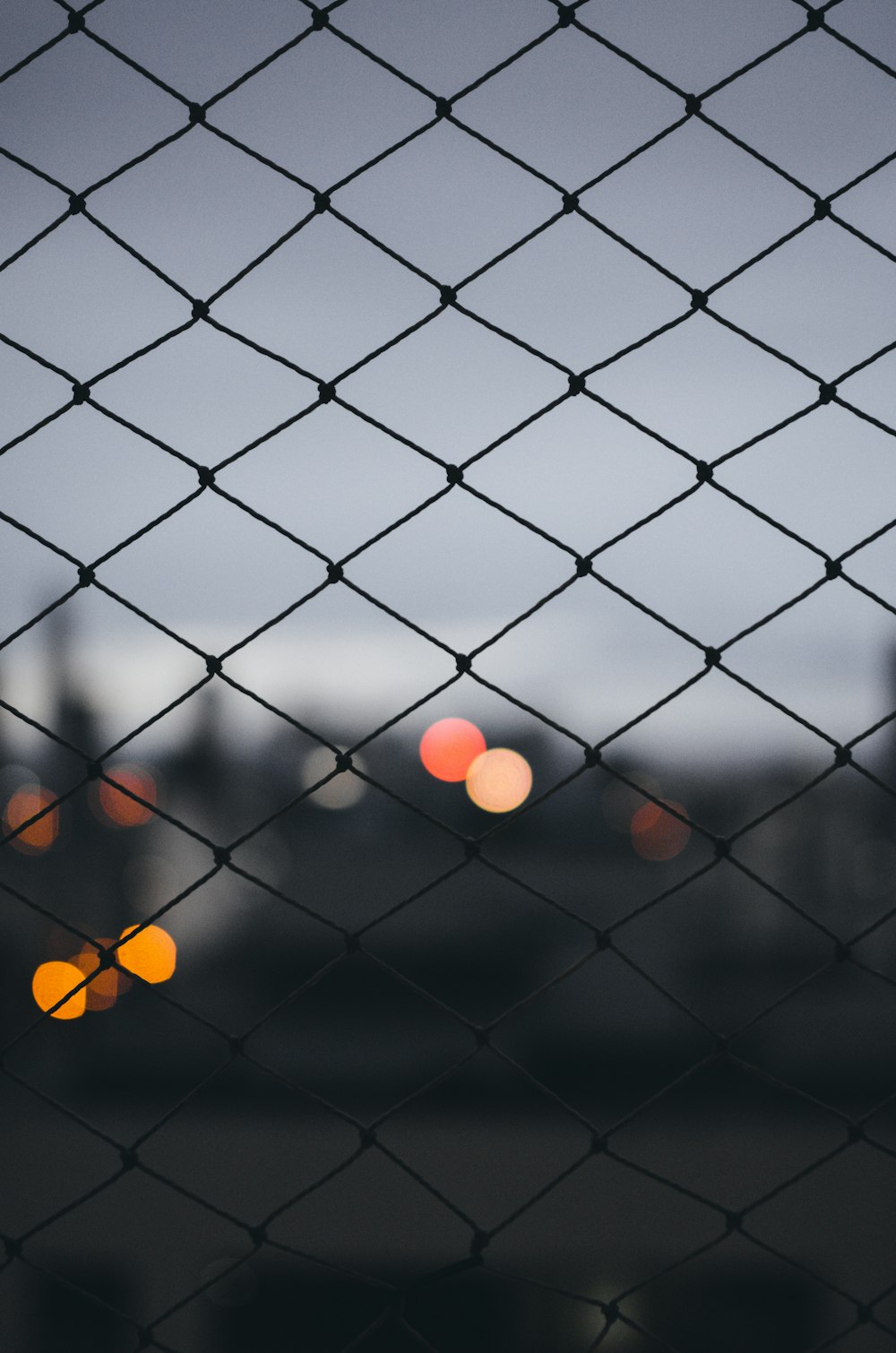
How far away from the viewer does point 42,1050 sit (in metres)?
9.28

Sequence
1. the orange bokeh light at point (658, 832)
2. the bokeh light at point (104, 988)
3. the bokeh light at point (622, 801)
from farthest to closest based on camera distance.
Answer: the orange bokeh light at point (658, 832)
the bokeh light at point (622, 801)
the bokeh light at point (104, 988)

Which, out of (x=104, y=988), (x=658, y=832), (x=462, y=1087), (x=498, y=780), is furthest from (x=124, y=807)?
(x=658, y=832)

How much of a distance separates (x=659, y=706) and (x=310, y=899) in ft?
33.1

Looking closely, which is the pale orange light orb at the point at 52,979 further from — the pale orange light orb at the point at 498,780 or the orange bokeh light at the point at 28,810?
the pale orange light orb at the point at 498,780

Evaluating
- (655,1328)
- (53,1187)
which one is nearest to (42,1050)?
(53,1187)

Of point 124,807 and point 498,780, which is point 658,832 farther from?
point 124,807

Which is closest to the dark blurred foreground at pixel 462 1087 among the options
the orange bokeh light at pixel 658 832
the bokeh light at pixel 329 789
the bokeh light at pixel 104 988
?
the bokeh light at pixel 104 988

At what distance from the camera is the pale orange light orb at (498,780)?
16.5 metres

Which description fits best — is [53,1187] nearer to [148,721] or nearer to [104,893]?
[104,893]

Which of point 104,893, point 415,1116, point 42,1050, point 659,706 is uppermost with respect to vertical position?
point 659,706

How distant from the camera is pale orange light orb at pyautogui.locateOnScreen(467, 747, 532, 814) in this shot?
1645cm

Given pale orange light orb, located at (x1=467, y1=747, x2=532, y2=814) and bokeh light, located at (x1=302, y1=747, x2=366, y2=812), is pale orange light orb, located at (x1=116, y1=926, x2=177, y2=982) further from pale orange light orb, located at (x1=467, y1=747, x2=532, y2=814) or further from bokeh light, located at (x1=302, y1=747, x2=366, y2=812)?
pale orange light orb, located at (x1=467, y1=747, x2=532, y2=814)

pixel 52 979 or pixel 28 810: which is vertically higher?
pixel 52 979

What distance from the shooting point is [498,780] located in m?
16.8
